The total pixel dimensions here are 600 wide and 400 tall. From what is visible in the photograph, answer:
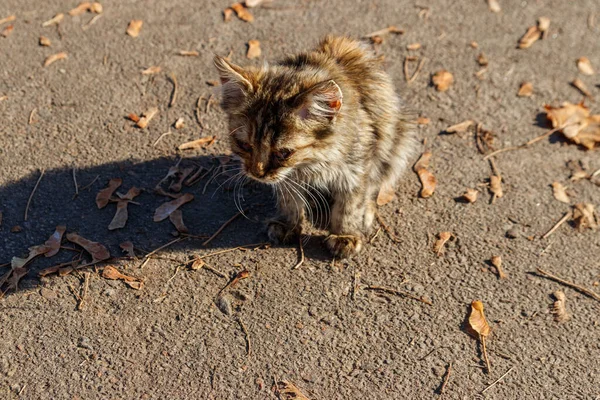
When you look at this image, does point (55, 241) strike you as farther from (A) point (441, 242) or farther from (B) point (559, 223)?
(B) point (559, 223)

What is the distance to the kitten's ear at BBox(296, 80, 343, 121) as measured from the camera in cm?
363

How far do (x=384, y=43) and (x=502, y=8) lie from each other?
1.58 m

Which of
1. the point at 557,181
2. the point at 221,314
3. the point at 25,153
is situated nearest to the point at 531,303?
the point at 557,181

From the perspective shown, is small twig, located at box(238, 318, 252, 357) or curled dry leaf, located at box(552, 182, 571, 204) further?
curled dry leaf, located at box(552, 182, 571, 204)

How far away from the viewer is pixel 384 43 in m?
6.41

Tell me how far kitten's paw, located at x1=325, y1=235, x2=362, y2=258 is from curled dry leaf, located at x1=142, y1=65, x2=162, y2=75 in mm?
2558

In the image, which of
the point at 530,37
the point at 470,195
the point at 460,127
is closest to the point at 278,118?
the point at 470,195

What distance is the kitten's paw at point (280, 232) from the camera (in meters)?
4.55

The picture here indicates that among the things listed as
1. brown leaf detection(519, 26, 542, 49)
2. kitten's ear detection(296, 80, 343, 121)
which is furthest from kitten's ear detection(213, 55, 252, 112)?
brown leaf detection(519, 26, 542, 49)

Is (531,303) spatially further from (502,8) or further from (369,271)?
(502,8)

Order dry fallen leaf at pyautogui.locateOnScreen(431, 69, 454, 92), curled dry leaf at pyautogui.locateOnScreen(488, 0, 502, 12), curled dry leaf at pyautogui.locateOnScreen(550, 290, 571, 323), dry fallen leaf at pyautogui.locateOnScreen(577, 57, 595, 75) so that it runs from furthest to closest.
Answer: curled dry leaf at pyautogui.locateOnScreen(488, 0, 502, 12) < dry fallen leaf at pyautogui.locateOnScreen(577, 57, 595, 75) < dry fallen leaf at pyautogui.locateOnScreen(431, 69, 454, 92) < curled dry leaf at pyautogui.locateOnScreen(550, 290, 571, 323)

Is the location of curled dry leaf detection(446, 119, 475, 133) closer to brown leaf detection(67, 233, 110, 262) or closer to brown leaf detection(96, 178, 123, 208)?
brown leaf detection(96, 178, 123, 208)

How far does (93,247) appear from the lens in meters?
4.42

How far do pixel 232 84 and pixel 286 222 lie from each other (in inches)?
45.0
